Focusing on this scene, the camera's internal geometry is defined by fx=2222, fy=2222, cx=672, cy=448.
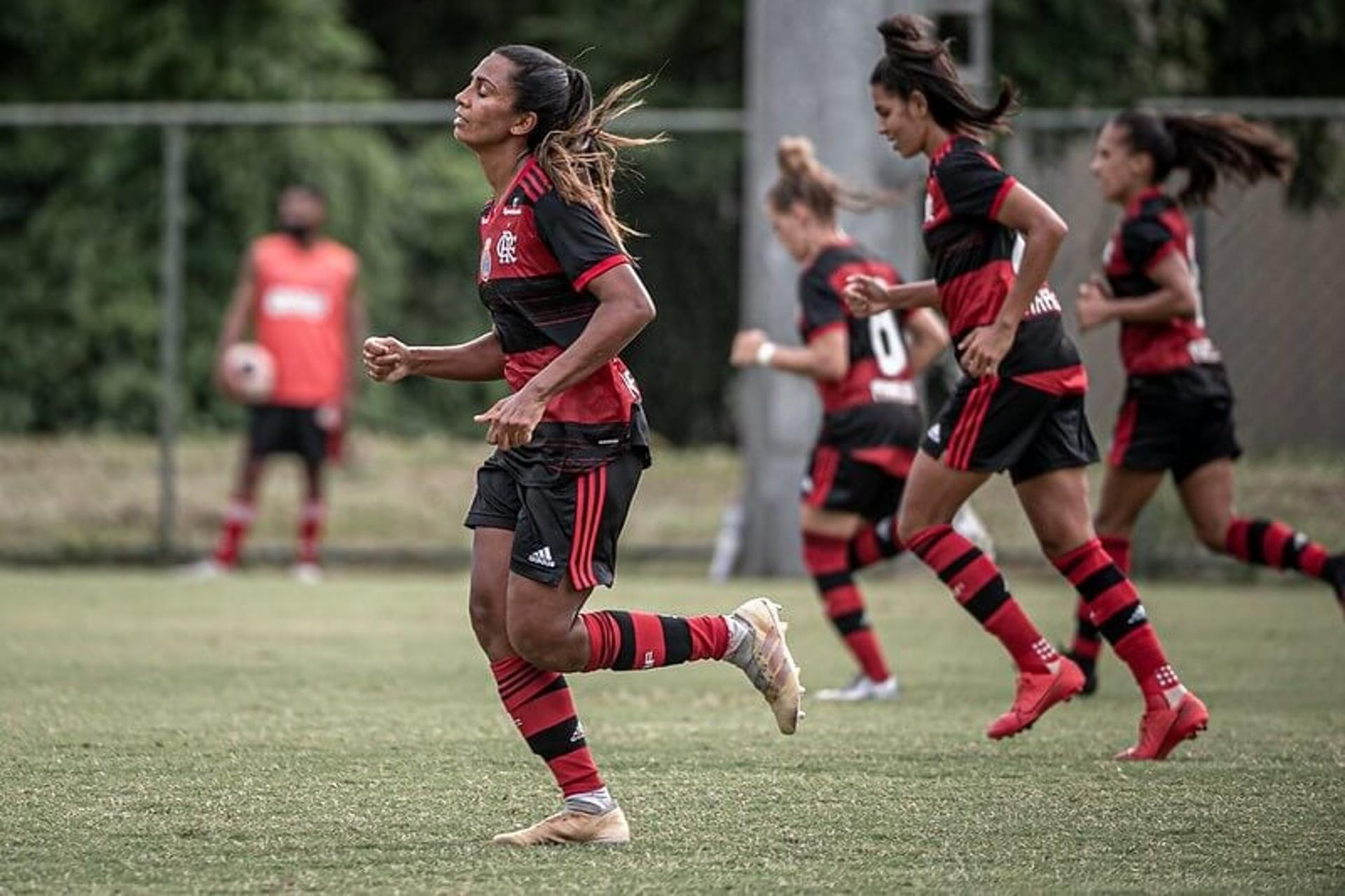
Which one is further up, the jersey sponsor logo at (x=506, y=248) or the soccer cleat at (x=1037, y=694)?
the jersey sponsor logo at (x=506, y=248)

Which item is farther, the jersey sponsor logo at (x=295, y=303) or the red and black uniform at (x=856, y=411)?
the jersey sponsor logo at (x=295, y=303)

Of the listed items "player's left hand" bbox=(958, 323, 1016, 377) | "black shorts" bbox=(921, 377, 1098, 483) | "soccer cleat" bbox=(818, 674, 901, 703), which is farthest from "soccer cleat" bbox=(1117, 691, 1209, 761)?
"soccer cleat" bbox=(818, 674, 901, 703)

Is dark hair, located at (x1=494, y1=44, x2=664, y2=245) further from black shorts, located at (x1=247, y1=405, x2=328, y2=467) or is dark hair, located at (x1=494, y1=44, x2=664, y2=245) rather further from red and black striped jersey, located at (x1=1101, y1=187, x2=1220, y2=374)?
black shorts, located at (x1=247, y1=405, x2=328, y2=467)

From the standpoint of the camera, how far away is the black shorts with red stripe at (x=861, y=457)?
8883 millimetres

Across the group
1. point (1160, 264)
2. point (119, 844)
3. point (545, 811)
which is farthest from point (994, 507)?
point (119, 844)

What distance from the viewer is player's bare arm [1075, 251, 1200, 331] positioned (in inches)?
324

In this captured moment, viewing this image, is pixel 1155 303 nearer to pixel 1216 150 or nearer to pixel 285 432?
pixel 1216 150

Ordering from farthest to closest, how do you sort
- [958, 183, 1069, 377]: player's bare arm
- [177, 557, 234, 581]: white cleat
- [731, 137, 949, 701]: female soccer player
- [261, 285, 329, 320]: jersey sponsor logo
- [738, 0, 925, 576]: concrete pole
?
[261, 285, 329, 320]: jersey sponsor logo, [177, 557, 234, 581]: white cleat, [738, 0, 925, 576]: concrete pole, [731, 137, 949, 701]: female soccer player, [958, 183, 1069, 377]: player's bare arm

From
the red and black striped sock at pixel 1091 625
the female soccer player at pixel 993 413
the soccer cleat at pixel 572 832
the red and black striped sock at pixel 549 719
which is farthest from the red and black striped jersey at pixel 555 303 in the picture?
the red and black striped sock at pixel 1091 625

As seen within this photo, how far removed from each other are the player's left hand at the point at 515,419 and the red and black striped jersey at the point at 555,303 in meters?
0.18

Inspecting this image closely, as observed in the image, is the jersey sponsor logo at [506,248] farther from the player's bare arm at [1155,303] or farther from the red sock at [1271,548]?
the red sock at [1271,548]

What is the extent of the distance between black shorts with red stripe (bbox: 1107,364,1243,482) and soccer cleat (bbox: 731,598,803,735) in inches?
121

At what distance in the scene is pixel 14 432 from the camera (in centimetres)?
1531

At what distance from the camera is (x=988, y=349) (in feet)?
21.9
